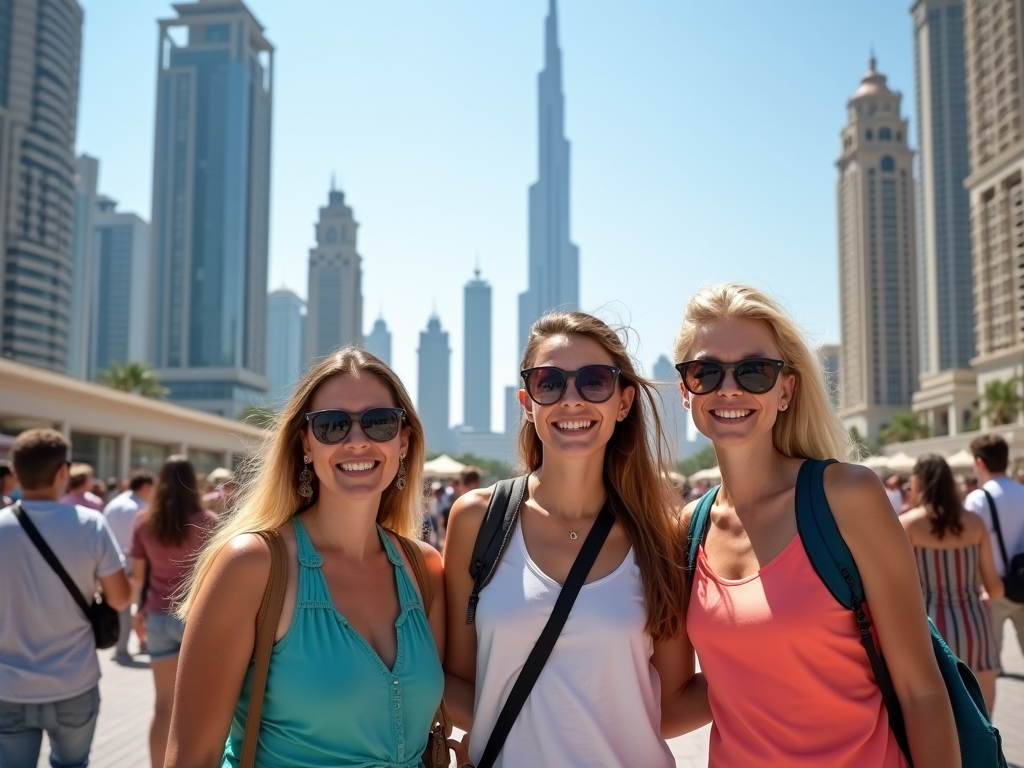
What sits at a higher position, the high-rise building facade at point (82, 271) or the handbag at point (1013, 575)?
the high-rise building facade at point (82, 271)

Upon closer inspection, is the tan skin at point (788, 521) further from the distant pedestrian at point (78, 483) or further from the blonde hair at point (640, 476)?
the distant pedestrian at point (78, 483)

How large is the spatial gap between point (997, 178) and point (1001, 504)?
76660 mm

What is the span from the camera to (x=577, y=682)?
2658mm

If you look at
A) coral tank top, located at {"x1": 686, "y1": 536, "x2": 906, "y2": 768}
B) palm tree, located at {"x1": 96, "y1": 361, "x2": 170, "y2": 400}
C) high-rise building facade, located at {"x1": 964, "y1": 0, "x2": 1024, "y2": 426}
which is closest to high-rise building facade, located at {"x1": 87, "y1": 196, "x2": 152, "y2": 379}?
palm tree, located at {"x1": 96, "y1": 361, "x2": 170, "y2": 400}

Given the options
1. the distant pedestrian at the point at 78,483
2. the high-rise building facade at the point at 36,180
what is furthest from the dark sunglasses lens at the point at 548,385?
the high-rise building facade at the point at 36,180

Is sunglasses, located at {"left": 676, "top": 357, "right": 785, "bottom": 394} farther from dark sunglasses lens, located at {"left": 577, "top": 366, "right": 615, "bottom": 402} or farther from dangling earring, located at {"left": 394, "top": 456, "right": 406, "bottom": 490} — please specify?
dangling earring, located at {"left": 394, "top": 456, "right": 406, "bottom": 490}

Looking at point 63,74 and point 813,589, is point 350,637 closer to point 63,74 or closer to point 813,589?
point 813,589

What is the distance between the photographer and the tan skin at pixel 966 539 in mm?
6129

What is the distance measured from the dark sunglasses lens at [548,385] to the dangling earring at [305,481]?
2.76 feet

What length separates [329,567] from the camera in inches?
106

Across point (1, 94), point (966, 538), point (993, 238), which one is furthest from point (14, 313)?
point (966, 538)

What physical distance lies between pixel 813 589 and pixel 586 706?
30.9 inches

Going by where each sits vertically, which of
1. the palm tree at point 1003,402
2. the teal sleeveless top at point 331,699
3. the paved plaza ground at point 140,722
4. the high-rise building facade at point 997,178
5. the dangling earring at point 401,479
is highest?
the high-rise building facade at point 997,178

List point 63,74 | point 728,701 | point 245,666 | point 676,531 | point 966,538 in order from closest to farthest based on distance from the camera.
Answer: point 245,666
point 728,701
point 676,531
point 966,538
point 63,74
